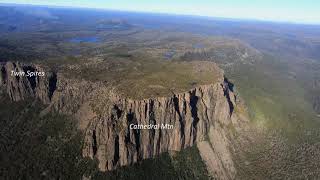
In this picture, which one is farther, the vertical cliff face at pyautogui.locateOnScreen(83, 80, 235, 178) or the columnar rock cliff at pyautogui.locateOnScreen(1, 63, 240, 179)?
the columnar rock cliff at pyautogui.locateOnScreen(1, 63, 240, 179)

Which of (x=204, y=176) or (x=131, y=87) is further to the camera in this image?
(x=131, y=87)

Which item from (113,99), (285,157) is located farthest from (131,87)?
(285,157)

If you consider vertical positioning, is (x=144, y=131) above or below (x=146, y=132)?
above

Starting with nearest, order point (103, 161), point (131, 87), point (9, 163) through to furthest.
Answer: point (103, 161) → point (9, 163) → point (131, 87)

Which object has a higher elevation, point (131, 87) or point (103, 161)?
Result: point (131, 87)

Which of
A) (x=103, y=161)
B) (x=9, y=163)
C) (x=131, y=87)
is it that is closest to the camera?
(x=103, y=161)

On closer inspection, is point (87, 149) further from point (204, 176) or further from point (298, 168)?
point (298, 168)

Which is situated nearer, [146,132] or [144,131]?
[144,131]

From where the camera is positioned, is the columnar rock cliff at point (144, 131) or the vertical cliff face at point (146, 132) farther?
the columnar rock cliff at point (144, 131)

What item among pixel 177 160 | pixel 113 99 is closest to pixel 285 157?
pixel 177 160

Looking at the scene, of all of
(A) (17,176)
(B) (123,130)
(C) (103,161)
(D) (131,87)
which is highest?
(D) (131,87)
